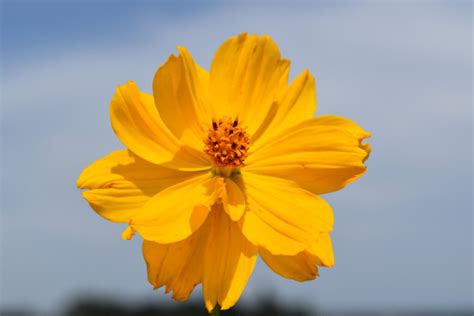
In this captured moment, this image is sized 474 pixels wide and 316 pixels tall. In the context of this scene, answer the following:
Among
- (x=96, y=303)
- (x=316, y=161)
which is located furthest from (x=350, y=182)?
(x=96, y=303)

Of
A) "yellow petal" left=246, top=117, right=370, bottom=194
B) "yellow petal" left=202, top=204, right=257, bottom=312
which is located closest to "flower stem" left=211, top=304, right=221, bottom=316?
"yellow petal" left=202, top=204, right=257, bottom=312

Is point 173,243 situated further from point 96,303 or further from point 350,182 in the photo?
point 96,303

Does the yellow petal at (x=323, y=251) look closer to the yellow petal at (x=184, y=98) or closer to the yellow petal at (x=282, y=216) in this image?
the yellow petal at (x=282, y=216)

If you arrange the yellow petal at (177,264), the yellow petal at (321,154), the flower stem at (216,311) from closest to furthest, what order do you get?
the flower stem at (216,311) → the yellow petal at (177,264) → the yellow petal at (321,154)

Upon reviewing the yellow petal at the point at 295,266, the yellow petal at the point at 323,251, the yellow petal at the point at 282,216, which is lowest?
the yellow petal at the point at 295,266

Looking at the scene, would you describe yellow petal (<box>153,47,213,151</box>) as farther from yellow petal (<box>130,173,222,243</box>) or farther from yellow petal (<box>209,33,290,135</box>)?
yellow petal (<box>130,173,222,243</box>)

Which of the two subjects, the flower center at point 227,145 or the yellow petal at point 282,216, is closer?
the yellow petal at point 282,216

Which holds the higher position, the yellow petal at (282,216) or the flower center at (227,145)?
the flower center at (227,145)

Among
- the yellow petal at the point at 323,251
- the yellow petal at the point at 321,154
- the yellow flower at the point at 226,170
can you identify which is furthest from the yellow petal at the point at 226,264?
the yellow petal at the point at 321,154

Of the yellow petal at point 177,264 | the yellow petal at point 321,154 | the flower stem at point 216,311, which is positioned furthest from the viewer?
the yellow petal at point 321,154
